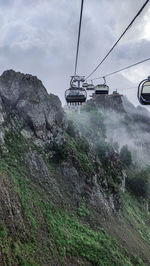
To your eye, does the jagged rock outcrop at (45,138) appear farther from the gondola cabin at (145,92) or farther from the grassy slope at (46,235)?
the gondola cabin at (145,92)

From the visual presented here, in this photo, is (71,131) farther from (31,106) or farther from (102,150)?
(31,106)

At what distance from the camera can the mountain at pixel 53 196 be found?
19.2 metres

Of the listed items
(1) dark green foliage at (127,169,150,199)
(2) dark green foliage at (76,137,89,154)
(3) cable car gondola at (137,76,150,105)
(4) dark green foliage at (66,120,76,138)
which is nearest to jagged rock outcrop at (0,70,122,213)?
(2) dark green foliage at (76,137,89,154)

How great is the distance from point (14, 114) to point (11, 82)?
20.9 feet

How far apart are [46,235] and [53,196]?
266 inches

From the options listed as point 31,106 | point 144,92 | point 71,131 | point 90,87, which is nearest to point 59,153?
point 31,106

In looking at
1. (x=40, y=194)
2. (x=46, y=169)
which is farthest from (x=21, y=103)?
(x=40, y=194)

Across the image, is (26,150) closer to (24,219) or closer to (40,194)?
(40,194)

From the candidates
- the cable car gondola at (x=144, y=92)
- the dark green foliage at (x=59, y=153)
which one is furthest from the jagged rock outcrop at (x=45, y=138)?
the cable car gondola at (x=144, y=92)

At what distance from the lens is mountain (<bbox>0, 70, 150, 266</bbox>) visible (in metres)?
19.2

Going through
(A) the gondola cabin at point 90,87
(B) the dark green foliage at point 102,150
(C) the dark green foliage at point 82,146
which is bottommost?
(B) the dark green foliage at point 102,150

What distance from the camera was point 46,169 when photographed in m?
29.9

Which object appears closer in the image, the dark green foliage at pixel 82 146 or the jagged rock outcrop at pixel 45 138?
the jagged rock outcrop at pixel 45 138

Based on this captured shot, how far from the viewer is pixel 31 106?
35.6m
